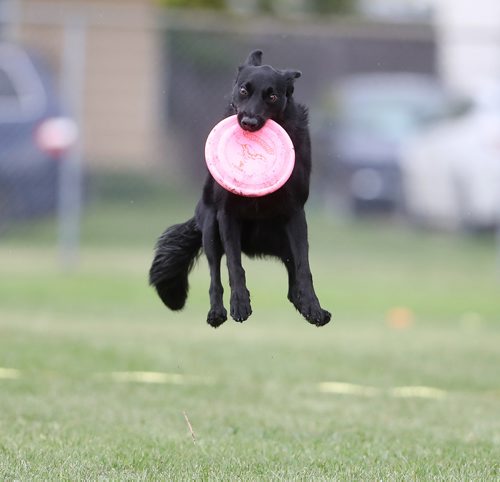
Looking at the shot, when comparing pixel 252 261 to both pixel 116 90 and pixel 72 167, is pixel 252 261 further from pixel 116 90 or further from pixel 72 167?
pixel 116 90

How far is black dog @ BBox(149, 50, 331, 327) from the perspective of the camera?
478cm

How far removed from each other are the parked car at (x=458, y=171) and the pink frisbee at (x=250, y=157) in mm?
7693

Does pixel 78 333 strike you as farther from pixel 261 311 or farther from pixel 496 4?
pixel 496 4

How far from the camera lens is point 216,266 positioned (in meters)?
4.99

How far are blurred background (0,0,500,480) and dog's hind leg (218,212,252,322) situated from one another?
145 centimetres

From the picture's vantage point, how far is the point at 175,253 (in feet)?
17.9

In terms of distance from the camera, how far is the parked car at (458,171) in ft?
41.2

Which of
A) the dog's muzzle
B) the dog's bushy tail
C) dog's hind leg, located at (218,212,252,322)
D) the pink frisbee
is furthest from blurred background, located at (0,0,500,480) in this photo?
the dog's muzzle

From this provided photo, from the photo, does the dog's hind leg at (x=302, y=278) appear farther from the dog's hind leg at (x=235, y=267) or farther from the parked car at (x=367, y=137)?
the parked car at (x=367, y=137)

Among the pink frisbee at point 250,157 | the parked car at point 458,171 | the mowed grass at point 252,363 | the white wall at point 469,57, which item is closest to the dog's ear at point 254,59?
the pink frisbee at point 250,157

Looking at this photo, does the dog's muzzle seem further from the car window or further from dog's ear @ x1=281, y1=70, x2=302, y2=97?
the car window

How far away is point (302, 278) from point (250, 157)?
526 mm

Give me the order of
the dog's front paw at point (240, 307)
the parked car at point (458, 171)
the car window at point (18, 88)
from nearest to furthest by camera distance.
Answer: the dog's front paw at point (240, 307) → the parked car at point (458, 171) → the car window at point (18, 88)

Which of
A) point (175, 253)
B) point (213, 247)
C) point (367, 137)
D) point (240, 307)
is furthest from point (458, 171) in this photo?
point (240, 307)
